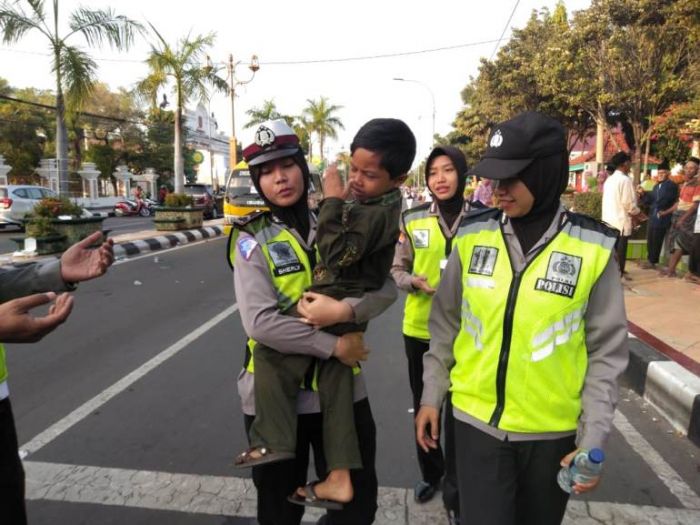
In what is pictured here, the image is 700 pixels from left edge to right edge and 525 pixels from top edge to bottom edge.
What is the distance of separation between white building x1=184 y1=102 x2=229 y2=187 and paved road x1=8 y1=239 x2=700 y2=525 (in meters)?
51.1

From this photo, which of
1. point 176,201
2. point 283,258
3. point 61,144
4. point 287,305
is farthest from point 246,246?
point 176,201

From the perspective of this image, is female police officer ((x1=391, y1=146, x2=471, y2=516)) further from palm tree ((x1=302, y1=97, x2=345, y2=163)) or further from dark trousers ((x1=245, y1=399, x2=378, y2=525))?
palm tree ((x1=302, y1=97, x2=345, y2=163))

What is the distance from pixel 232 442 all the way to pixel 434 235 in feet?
5.96

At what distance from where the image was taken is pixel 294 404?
172cm

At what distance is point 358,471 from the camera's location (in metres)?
1.82

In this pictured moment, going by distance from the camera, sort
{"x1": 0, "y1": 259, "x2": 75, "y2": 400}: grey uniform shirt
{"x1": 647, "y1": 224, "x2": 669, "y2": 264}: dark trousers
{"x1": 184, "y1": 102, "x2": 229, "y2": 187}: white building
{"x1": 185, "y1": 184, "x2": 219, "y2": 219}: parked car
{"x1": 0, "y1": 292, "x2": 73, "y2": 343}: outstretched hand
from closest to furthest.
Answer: {"x1": 0, "y1": 292, "x2": 73, "y2": 343}: outstretched hand < {"x1": 0, "y1": 259, "x2": 75, "y2": 400}: grey uniform shirt < {"x1": 647, "y1": 224, "x2": 669, "y2": 264}: dark trousers < {"x1": 185, "y1": 184, "x2": 219, "y2": 219}: parked car < {"x1": 184, "y1": 102, "x2": 229, "y2": 187}: white building

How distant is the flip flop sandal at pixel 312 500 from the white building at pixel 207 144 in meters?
54.6

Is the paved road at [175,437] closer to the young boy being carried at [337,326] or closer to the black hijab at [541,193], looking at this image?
the young boy being carried at [337,326]

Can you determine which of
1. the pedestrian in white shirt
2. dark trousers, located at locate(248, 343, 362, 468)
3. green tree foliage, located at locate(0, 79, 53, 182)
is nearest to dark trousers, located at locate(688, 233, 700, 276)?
the pedestrian in white shirt

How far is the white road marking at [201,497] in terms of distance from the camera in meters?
2.63

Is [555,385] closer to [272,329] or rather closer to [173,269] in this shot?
[272,329]

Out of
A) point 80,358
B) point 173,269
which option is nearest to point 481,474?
point 80,358

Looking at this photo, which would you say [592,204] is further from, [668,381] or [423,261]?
[423,261]

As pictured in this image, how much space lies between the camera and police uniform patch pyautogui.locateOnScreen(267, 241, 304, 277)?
1.75 m
